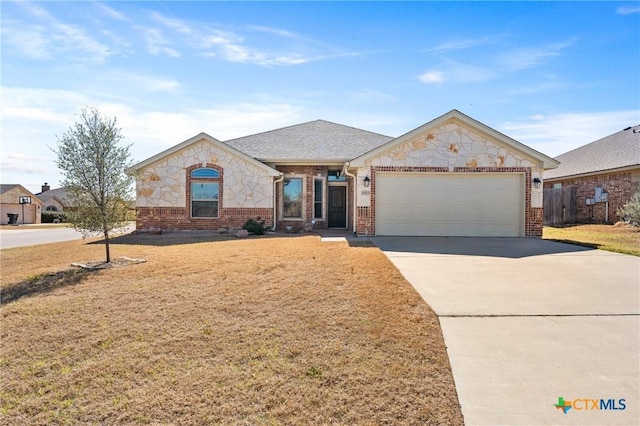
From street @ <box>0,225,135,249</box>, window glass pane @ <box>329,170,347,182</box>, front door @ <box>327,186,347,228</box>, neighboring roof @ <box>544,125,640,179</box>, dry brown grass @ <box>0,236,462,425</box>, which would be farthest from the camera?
neighboring roof @ <box>544,125,640,179</box>

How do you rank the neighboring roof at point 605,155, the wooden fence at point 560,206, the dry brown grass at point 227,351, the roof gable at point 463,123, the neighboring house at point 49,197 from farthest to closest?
1. the neighboring house at point 49,197
2. the wooden fence at point 560,206
3. the neighboring roof at point 605,155
4. the roof gable at point 463,123
5. the dry brown grass at point 227,351

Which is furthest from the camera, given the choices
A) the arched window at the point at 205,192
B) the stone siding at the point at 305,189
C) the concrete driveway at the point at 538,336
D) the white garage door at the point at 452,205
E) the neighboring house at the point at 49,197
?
the neighboring house at the point at 49,197

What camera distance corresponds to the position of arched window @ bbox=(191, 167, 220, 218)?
15.1 meters

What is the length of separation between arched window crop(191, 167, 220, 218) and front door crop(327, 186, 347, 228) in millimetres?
5021

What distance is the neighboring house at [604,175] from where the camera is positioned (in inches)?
703

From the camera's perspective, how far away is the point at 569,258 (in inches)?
348

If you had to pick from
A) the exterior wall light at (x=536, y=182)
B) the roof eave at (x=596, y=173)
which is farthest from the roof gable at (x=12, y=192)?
the roof eave at (x=596, y=173)

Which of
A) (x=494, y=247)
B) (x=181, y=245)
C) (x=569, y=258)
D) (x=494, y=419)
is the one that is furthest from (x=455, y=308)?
(x=181, y=245)

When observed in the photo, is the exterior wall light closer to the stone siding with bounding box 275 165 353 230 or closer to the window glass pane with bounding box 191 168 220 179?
the stone siding with bounding box 275 165 353 230

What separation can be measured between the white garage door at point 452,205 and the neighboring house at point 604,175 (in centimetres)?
876

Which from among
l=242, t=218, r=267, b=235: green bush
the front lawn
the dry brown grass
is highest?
l=242, t=218, r=267, b=235: green bush

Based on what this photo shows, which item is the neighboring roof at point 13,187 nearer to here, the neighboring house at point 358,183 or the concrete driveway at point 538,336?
the neighboring house at point 358,183

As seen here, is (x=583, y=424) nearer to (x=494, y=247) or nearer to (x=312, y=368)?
(x=312, y=368)

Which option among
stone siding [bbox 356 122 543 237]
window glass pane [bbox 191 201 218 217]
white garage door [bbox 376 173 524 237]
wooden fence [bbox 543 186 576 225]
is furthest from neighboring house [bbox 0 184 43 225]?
wooden fence [bbox 543 186 576 225]
